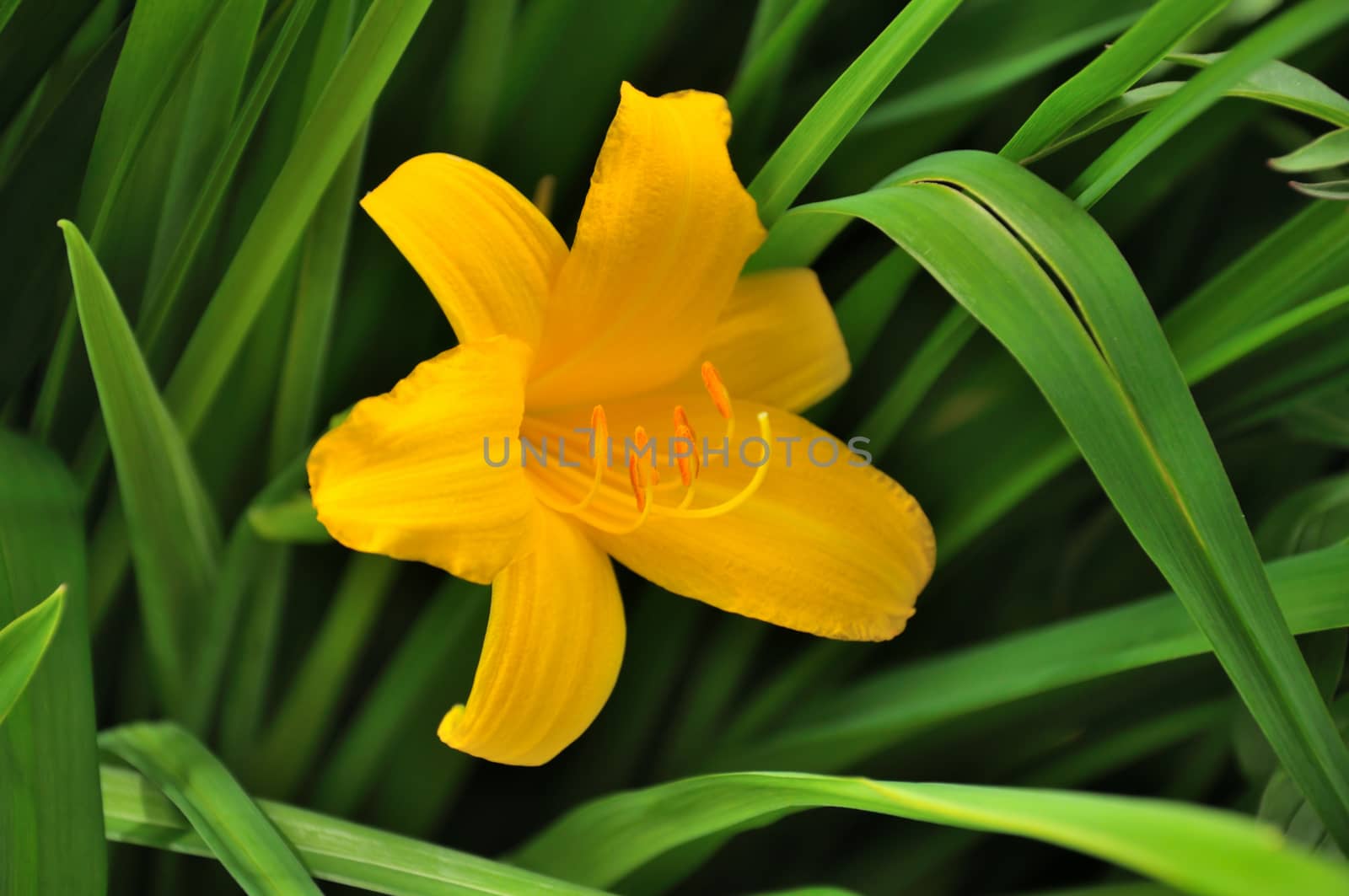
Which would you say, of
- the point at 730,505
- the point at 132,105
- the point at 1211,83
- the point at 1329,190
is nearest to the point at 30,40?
the point at 132,105

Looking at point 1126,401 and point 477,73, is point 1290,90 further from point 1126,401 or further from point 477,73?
point 477,73

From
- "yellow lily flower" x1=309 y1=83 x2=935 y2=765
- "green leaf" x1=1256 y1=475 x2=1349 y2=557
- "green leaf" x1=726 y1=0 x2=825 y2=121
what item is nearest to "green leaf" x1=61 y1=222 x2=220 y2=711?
"yellow lily flower" x1=309 y1=83 x2=935 y2=765

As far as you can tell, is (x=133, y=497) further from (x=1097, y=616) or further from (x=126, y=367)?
(x=1097, y=616)

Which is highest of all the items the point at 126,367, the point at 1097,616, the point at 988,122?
the point at 988,122

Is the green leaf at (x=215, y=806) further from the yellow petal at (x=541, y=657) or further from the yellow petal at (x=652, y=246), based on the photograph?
the yellow petal at (x=652, y=246)

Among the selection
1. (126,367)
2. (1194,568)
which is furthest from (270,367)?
(1194,568)

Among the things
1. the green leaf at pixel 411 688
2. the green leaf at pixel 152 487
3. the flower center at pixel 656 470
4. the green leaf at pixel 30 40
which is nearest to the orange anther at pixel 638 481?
the flower center at pixel 656 470

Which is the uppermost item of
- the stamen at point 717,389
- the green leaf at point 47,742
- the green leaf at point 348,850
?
the stamen at point 717,389
